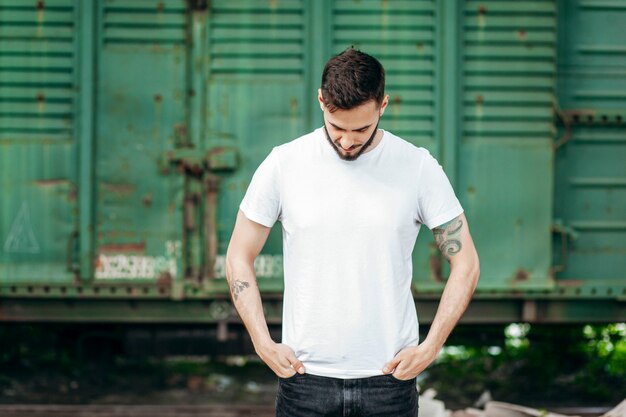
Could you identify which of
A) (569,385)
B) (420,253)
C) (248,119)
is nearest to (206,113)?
(248,119)

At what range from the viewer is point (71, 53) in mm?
6344

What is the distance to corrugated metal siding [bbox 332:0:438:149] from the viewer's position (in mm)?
6293

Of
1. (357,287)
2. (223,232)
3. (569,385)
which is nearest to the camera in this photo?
(357,287)

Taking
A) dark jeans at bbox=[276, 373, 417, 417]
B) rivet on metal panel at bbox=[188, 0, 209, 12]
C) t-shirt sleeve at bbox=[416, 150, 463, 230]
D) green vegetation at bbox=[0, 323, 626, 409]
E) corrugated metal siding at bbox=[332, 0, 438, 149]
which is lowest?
green vegetation at bbox=[0, 323, 626, 409]

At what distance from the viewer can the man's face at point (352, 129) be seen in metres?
2.35

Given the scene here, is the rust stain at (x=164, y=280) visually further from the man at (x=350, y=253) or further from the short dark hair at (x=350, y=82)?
the short dark hair at (x=350, y=82)

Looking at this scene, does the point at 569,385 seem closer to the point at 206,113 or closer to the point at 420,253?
the point at 420,253

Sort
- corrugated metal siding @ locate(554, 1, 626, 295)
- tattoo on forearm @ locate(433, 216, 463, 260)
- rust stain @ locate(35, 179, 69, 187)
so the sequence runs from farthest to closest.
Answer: corrugated metal siding @ locate(554, 1, 626, 295), rust stain @ locate(35, 179, 69, 187), tattoo on forearm @ locate(433, 216, 463, 260)

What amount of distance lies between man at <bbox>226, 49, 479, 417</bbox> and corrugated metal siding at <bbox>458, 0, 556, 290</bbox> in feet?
13.0

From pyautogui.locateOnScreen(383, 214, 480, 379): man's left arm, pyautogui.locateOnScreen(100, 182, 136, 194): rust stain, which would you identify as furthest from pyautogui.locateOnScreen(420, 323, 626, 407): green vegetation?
pyautogui.locateOnScreen(383, 214, 480, 379): man's left arm

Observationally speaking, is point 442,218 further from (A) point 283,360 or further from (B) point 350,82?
(A) point 283,360

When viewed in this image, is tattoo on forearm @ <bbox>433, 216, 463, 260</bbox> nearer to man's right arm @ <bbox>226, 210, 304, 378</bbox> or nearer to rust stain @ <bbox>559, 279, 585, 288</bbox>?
man's right arm @ <bbox>226, 210, 304, 378</bbox>

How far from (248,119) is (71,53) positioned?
1.41 m

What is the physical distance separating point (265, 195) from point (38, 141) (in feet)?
14.2
